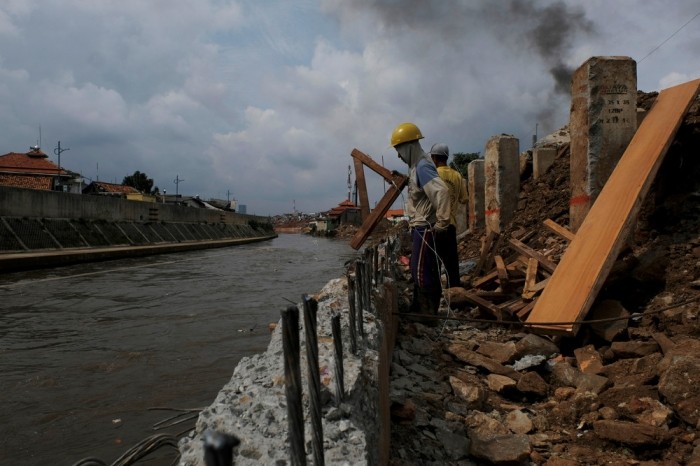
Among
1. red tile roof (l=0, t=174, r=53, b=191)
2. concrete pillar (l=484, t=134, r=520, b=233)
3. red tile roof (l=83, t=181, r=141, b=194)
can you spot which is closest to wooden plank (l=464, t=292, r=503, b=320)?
concrete pillar (l=484, t=134, r=520, b=233)

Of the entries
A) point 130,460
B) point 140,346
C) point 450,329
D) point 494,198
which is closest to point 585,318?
point 450,329

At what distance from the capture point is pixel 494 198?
10.2 meters

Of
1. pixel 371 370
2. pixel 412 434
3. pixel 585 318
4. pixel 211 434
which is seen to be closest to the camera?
pixel 211 434

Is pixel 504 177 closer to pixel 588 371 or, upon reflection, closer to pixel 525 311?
pixel 525 311

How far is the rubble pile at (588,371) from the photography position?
109 inches

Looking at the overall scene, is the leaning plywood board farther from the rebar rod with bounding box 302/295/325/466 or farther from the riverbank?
the rebar rod with bounding box 302/295/325/466

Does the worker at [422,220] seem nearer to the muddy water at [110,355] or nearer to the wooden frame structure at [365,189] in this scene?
the wooden frame structure at [365,189]

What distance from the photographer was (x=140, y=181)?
7250cm

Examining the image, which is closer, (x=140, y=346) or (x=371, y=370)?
(x=371, y=370)

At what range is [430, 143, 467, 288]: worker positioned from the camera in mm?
5465

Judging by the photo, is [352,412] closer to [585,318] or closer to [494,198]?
[585,318]

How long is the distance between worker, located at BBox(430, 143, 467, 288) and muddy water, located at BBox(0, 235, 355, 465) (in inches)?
93.3

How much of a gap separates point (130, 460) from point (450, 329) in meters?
4.11

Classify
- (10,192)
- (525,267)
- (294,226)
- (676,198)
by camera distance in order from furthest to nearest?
(294,226), (10,192), (525,267), (676,198)
